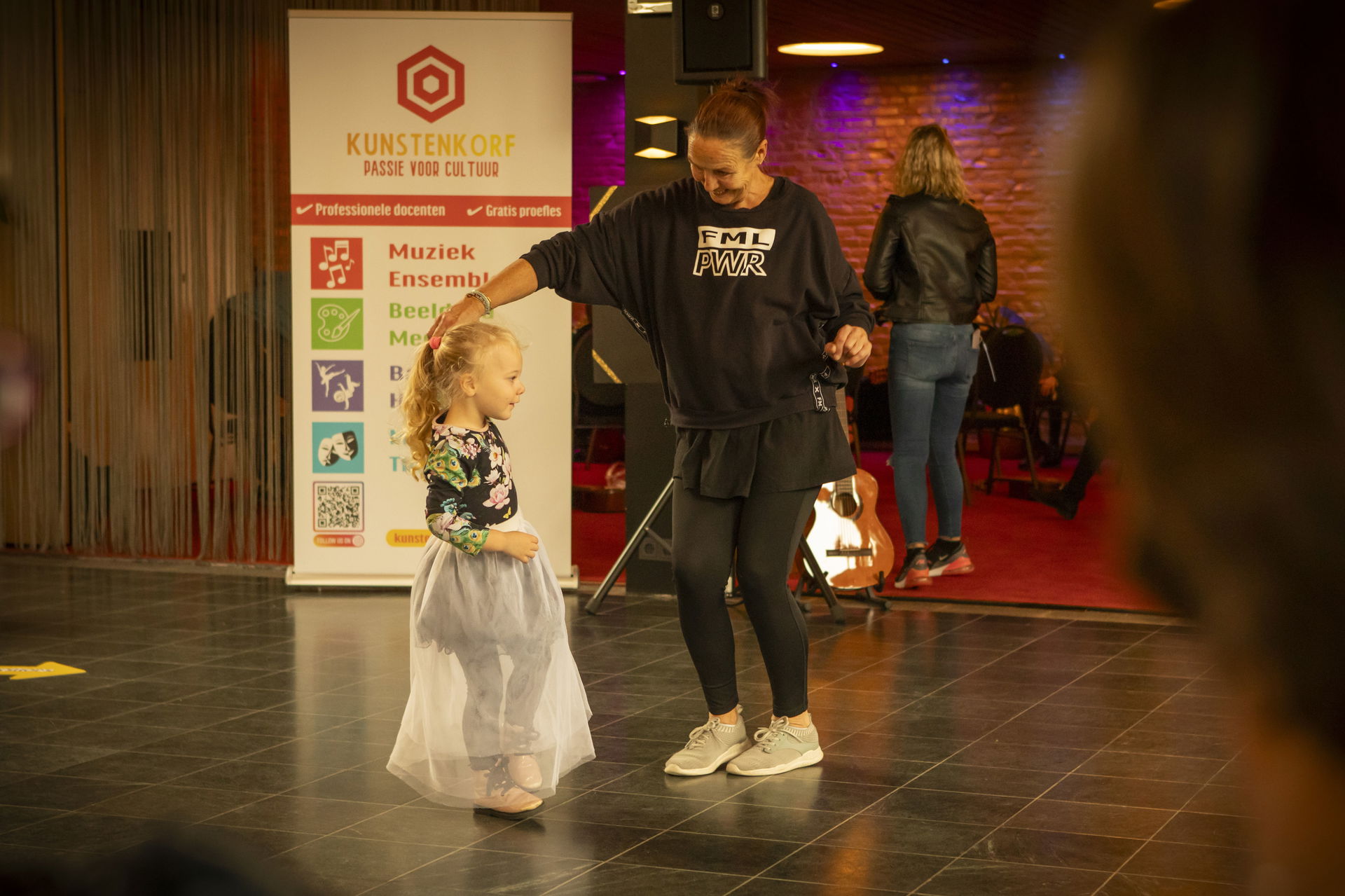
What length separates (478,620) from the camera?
3000mm

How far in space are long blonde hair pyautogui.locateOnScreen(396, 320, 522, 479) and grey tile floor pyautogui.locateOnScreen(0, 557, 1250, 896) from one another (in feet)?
2.68

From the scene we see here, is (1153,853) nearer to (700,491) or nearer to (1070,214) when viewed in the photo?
(700,491)

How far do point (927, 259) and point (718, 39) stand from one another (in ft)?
4.19

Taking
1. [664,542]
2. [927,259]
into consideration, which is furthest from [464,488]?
[927,259]

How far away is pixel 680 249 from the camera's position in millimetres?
3268

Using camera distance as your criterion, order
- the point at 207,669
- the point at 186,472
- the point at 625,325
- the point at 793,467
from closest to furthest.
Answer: the point at 793,467 → the point at 207,669 → the point at 625,325 → the point at 186,472

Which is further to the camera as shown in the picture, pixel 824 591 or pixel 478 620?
pixel 824 591

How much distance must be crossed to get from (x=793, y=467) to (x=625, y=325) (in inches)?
86.3

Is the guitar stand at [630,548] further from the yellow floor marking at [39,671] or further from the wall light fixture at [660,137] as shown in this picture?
the yellow floor marking at [39,671]

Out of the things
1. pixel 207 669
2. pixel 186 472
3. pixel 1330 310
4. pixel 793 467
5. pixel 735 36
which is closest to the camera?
pixel 1330 310

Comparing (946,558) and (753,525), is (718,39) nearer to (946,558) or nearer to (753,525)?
(753,525)

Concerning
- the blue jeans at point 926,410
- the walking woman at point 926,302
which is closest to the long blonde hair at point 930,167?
the walking woman at point 926,302

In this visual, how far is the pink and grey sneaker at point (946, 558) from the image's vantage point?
595 cm

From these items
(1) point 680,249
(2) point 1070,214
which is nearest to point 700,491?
(1) point 680,249
